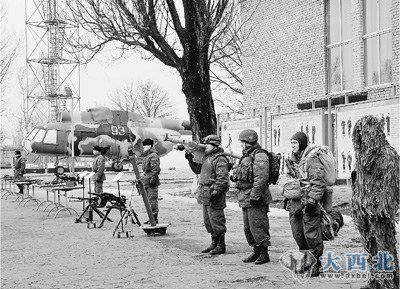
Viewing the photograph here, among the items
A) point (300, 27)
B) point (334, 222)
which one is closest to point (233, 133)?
point (300, 27)

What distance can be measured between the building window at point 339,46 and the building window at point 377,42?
801mm

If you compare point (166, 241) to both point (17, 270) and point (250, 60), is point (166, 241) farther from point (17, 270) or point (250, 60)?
point (250, 60)

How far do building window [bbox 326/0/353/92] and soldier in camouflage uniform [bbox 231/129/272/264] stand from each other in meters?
11.4

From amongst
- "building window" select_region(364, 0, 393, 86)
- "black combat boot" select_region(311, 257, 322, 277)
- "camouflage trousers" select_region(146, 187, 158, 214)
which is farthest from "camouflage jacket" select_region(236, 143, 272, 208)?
"building window" select_region(364, 0, 393, 86)

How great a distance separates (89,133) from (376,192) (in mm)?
27955

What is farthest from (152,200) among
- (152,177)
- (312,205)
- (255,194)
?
(312,205)

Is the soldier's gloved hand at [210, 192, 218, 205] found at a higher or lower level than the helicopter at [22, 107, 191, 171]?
lower

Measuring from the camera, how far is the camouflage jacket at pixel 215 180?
9508mm

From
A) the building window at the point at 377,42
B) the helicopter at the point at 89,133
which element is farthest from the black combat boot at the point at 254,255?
the helicopter at the point at 89,133

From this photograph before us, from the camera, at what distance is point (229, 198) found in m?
19.0

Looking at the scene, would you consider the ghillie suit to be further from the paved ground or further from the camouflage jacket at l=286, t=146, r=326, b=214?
the camouflage jacket at l=286, t=146, r=326, b=214

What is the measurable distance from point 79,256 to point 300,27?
1412cm

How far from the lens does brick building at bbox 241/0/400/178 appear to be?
56.1ft

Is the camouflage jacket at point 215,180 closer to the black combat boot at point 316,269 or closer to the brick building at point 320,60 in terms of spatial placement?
the black combat boot at point 316,269
